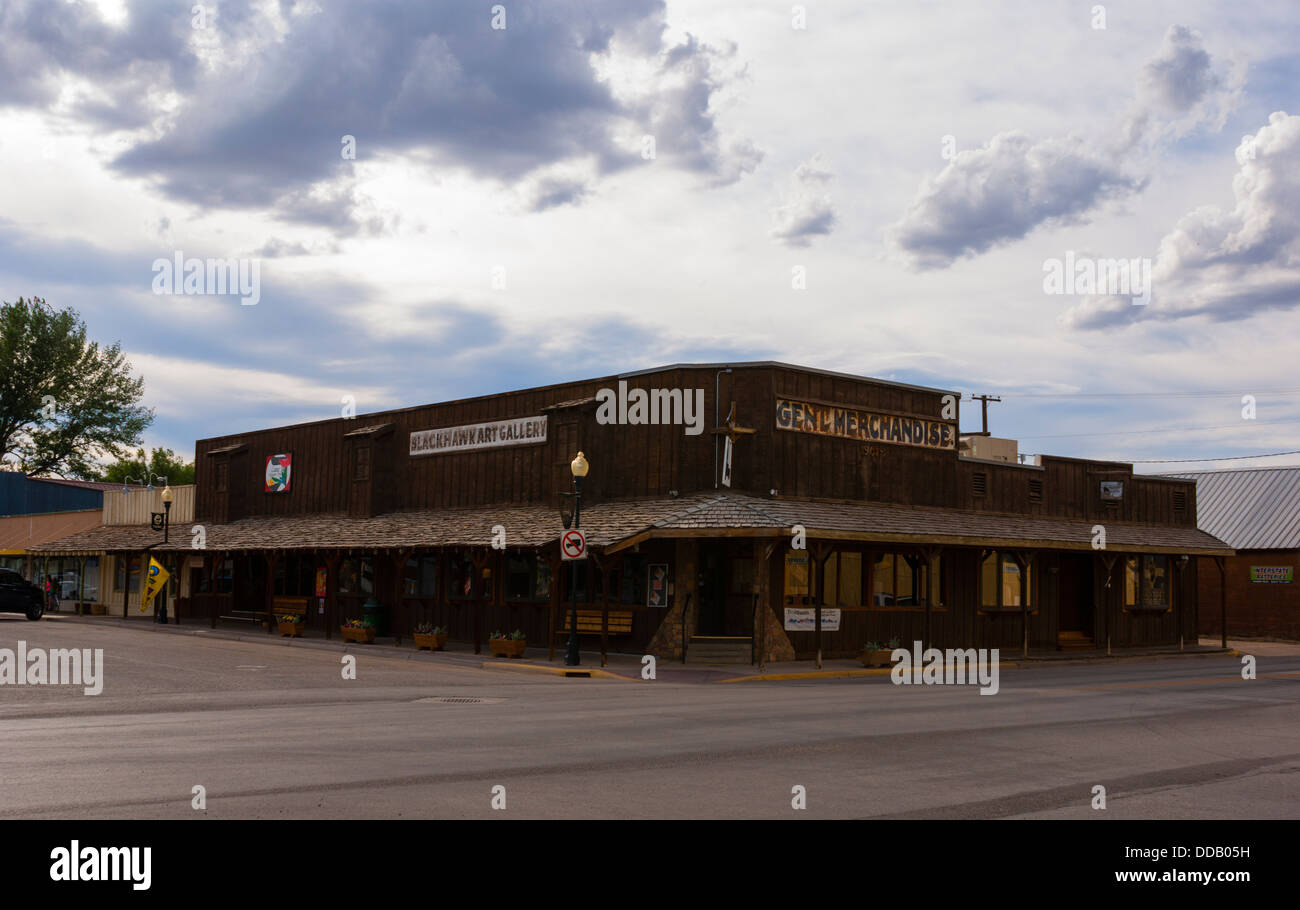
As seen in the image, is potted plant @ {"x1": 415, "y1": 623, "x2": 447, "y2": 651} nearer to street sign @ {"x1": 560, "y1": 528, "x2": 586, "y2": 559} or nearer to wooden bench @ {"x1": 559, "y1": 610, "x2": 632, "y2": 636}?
wooden bench @ {"x1": 559, "y1": 610, "x2": 632, "y2": 636}

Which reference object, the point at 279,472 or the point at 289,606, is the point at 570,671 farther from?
the point at 279,472

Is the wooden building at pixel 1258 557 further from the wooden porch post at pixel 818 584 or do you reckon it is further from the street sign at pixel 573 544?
the street sign at pixel 573 544

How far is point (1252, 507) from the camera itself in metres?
47.6

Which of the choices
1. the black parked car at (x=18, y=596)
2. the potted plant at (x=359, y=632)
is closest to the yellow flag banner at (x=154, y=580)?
the black parked car at (x=18, y=596)

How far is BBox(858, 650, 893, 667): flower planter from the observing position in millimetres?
27469

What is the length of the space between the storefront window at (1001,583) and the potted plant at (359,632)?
17642mm

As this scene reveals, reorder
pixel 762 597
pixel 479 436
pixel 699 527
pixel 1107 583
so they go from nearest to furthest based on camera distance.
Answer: pixel 699 527
pixel 762 597
pixel 1107 583
pixel 479 436

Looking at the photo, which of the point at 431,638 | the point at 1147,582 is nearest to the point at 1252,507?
the point at 1147,582

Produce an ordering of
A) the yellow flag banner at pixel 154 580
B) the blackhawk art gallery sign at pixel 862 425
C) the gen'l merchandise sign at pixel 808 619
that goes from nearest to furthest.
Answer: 1. the gen'l merchandise sign at pixel 808 619
2. the blackhawk art gallery sign at pixel 862 425
3. the yellow flag banner at pixel 154 580

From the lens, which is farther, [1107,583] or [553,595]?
[1107,583]

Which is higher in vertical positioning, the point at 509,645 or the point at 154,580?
the point at 154,580

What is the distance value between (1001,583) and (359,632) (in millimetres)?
18764

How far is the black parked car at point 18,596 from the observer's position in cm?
4048
